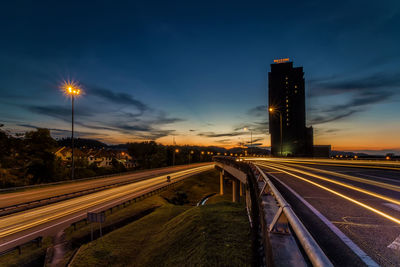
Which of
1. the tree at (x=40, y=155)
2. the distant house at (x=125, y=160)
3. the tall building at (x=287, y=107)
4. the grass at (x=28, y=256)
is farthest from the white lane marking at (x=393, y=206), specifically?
the distant house at (x=125, y=160)

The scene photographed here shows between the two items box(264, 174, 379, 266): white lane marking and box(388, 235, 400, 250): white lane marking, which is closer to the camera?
box(264, 174, 379, 266): white lane marking

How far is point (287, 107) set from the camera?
302ft

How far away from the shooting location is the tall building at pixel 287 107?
284ft

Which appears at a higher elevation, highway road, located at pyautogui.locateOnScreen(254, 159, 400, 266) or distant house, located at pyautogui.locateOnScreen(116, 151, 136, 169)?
highway road, located at pyautogui.locateOnScreen(254, 159, 400, 266)

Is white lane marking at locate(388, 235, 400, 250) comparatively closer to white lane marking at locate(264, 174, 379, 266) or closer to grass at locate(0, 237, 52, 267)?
white lane marking at locate(264, 174, 379, 266)

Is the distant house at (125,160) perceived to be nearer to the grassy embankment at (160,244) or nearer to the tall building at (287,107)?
the tall building at (287,107)

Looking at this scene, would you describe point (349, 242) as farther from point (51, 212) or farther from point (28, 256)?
point (51, 212)

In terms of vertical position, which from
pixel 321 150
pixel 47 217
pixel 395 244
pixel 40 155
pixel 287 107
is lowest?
pixel 47 217

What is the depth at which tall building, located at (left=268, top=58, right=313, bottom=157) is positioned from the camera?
8650cm

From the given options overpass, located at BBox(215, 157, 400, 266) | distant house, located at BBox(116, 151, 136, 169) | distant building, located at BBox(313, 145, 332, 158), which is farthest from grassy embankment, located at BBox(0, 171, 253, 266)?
distant house, located at BBox(116, 151, 136, 169)

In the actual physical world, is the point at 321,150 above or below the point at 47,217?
above

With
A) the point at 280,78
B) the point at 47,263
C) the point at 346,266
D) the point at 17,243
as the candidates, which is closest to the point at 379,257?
the point at 346,266

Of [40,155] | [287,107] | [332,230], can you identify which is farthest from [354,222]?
[287,107]

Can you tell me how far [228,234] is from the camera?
410 inches
